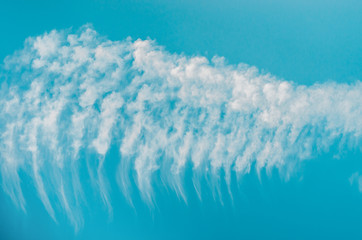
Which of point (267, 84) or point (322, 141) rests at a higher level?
point (267, 84)

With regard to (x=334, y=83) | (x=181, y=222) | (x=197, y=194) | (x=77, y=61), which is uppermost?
(x=77, y=61)

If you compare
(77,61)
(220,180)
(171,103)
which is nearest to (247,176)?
(220,180)

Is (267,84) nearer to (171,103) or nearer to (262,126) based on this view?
(262,126)

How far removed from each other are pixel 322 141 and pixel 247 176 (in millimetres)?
2367

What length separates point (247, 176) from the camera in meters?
7.26

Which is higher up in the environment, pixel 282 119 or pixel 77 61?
pixel 77 61

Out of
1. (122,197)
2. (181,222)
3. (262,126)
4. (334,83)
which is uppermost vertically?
(334,83)

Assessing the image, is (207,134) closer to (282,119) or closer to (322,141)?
(282,119)

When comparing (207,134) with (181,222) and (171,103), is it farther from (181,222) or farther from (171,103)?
(181,222)

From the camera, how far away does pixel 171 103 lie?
23.0 feet

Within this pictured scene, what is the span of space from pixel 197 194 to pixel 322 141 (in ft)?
12.8

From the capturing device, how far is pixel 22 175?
23.8ft

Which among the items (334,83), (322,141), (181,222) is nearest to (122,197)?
(181,222)

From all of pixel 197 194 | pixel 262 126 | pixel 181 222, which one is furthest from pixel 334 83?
pixel 181 222
